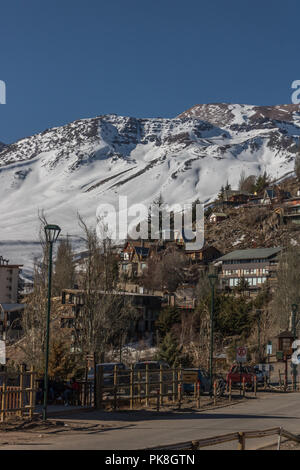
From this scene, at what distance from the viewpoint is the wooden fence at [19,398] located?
64.1 ft

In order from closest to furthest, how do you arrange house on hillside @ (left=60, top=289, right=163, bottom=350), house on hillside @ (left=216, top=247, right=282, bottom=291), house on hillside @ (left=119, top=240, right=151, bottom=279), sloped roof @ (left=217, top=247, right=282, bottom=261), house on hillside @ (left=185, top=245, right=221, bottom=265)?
house on hillside @ (left=60, top=289, right=163, bottom=350)
house on hillside @ (left=216, top=247, right=282, bottom=291)
sloped roof @ (left=217, top=247, right=282, bottom=261)
house on hillside @ (left=119, top=240, right=151, bottom=279)
house on hillside @ (left=185, top=245, right=221, bottom=265)

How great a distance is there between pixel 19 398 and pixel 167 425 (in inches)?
178

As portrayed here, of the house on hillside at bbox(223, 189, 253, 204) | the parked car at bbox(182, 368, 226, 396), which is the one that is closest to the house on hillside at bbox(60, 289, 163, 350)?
the parked car at bbox(182, 368, 226, 396)

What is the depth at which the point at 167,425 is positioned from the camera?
2036 cm

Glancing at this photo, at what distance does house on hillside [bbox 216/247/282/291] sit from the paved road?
74.1 meters

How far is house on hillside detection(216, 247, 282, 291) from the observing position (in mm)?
102938

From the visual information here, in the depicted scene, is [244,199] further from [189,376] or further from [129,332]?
[189,376]

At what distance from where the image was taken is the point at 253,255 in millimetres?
108500

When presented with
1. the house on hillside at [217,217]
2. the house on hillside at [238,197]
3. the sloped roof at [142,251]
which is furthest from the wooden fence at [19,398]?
the house on hillside at [238,197]

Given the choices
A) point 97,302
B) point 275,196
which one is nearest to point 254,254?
point 275,196

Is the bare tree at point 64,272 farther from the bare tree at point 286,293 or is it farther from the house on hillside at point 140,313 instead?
the bare tree at point 286,293

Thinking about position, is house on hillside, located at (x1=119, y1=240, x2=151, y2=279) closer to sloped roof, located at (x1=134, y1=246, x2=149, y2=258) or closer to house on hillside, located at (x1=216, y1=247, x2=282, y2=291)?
sloped roof, located at (x1=134, y1=246, x2=149, y2=258)

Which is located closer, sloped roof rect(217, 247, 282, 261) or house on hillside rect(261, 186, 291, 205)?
sloped roof rect(217, 247, 282, 261)
